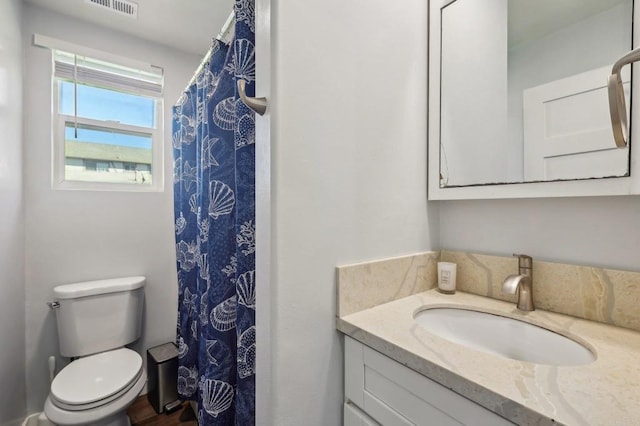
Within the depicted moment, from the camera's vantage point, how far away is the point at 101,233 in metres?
1.77

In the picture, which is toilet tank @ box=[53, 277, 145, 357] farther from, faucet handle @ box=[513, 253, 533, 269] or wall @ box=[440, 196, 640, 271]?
faucet handle @ box=[513, 253, 533, 269]

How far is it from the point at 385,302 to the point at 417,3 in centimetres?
109

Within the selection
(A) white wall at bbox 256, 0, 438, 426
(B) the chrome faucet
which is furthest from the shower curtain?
(B) the chrome faucet

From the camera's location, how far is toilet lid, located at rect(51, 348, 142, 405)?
4.02ft

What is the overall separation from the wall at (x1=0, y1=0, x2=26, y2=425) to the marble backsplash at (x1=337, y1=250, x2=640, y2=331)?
157cm

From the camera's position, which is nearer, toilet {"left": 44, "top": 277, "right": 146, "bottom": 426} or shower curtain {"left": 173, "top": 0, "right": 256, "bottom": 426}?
shower curtain {"left": 173, "top": 0, "right": 256, "bottom": 426}

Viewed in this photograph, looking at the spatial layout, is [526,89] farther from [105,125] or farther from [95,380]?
[105,125]

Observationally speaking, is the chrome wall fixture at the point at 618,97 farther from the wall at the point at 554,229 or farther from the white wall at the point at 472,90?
the white wall at the point at 472,90

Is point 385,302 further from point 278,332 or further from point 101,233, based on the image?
point 101,233

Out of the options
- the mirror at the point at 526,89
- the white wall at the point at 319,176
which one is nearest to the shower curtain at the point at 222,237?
the white wall at the point at 319,176

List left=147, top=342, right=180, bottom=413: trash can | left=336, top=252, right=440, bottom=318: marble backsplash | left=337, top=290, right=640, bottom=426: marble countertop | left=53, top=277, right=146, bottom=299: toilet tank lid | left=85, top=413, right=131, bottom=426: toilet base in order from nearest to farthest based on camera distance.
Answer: left=337, top=290, right=640, bottom=426: marble countertop, left=336, top=252, right=440, bottom=318: marble backsplash, left=85, top=413, right=131, bottom=426: toilet base, left=53, top=277, right=146, bottom=299: toilet tank lid, left=147, top=342, right=180, bottom=413: trash can

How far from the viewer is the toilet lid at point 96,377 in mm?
1226

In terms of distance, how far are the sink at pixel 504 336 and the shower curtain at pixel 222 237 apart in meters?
0.60

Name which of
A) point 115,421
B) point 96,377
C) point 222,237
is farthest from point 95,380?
point 222,237
